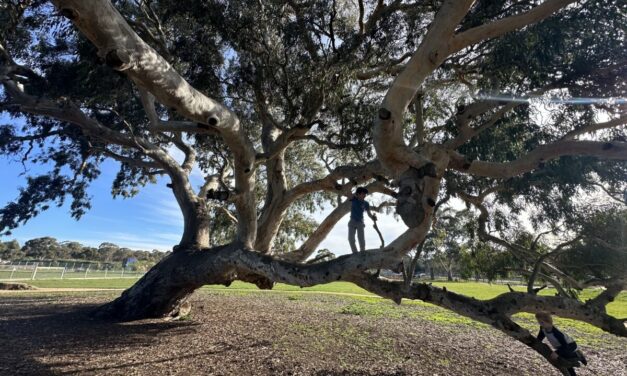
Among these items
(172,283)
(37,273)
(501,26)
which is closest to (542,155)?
(501,26)

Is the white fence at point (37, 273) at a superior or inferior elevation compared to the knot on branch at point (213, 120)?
inferior

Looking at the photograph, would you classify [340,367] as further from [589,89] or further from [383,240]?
Result: [589,89]

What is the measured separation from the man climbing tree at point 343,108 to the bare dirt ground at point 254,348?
1.17m

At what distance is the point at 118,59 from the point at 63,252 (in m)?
105

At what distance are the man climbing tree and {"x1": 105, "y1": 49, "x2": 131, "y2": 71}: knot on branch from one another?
2cm

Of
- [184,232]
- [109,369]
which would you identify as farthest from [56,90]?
[109,369]

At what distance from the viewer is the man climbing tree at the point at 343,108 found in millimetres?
4641

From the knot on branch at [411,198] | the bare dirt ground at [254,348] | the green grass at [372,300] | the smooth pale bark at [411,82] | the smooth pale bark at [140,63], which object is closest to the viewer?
the smooth pale bark at [140,63]

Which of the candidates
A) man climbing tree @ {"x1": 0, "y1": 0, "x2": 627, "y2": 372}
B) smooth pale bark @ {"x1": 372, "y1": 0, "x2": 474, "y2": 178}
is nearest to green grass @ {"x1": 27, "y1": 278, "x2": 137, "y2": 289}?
man climbing tree @ {"x1": 0, "y1": 0, "x2": 627, "y2": 372}

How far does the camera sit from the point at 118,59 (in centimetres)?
381

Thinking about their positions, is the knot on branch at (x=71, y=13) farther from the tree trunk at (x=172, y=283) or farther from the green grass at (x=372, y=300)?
the green grass at (x=372, y=300)

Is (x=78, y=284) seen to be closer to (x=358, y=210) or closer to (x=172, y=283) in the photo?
(x=172, y=283)

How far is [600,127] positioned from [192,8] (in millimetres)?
7811

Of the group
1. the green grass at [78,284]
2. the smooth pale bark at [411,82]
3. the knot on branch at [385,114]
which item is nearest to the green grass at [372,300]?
the green grass at [78,284]
